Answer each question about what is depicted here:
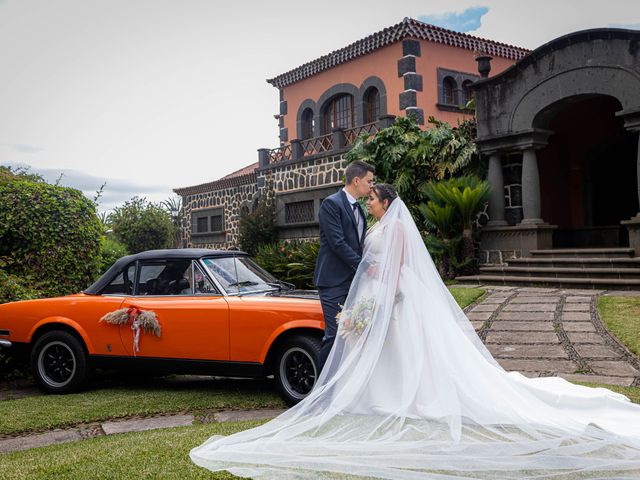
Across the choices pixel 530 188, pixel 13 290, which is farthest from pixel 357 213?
pixel 530 188

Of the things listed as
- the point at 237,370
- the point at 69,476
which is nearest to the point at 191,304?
the point at 237,370

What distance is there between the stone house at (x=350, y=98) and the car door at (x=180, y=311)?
12.9 m

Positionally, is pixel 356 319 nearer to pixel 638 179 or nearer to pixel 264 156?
pixel 638 179

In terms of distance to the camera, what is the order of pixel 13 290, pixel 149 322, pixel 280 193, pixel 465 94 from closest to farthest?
pixel 149 322 < pixel 13 290 < pixel 465 94 < pixel 280 193

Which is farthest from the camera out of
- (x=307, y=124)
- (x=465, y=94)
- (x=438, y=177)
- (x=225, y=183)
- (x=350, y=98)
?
(x=225, y=183)

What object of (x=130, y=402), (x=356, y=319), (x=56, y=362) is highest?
(x=356, y=319)

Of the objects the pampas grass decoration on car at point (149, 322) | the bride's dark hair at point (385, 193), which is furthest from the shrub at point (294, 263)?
the bride's dark hair at point (385, 193)

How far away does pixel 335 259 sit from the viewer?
5406 mm

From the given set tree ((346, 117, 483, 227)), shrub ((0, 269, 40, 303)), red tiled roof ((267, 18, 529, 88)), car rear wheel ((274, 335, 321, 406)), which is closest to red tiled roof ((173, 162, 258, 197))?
red tiled roof ((267, 18, 529, 88))

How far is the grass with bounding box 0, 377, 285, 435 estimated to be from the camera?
5.68 m

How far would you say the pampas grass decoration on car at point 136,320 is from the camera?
6309 millimetres

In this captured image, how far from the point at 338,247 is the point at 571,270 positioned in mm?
8270

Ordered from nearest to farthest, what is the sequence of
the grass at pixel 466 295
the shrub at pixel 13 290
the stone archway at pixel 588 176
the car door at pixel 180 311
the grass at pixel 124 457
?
the grass at pixel 124 457 < the car door at pixel 180 311 < the shrub at pixel 13 290 < the grass at pixel 466 295 < the stone archway at pixel 588 176

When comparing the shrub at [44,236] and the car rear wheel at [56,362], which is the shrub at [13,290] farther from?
the car rear wheel at [56,362]
